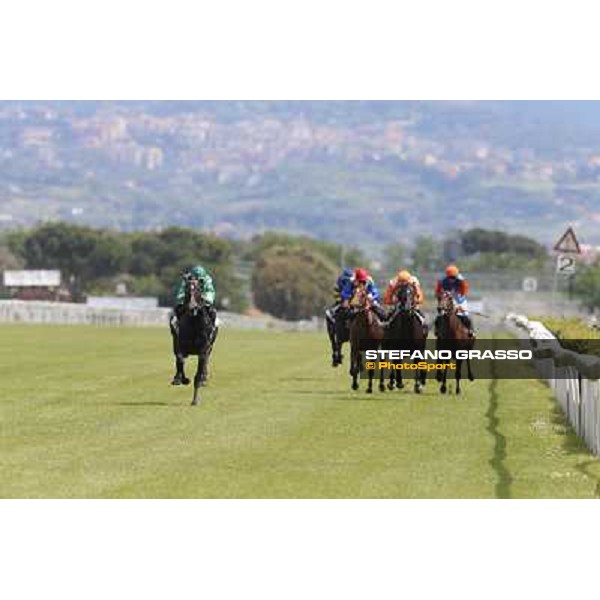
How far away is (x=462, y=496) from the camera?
17000 millimetres

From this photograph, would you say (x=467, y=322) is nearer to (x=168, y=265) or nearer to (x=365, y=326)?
(x=365, y=326)

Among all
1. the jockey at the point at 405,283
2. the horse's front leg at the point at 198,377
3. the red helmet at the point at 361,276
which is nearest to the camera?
the horse's front leg at the point at 198,377

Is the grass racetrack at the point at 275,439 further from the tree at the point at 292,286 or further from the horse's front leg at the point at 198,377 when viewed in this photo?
the tree at the point at 292,286

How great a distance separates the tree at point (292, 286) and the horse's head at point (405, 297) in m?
118

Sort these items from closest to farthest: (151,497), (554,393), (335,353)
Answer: (151,497) < (554,393) < (335,353)

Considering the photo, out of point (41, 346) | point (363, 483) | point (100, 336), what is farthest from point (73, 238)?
point (363, 483)

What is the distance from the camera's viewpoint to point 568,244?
153ft

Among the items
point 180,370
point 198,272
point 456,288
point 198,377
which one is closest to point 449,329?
point 456,288

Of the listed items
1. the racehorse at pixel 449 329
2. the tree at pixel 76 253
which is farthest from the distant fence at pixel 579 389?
the tree at pixel 76 253

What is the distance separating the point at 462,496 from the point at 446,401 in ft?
41.5

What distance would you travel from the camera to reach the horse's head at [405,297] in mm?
29844

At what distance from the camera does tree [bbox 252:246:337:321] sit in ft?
490

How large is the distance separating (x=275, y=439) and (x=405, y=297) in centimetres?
801

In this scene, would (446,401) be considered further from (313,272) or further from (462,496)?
(313,272)
